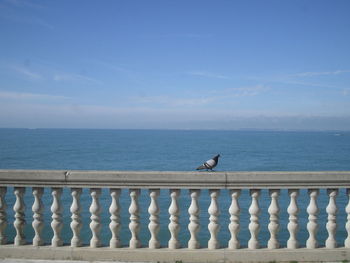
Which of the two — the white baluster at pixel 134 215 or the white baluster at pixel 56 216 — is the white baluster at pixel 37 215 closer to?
the white baluster at pixel 56 216

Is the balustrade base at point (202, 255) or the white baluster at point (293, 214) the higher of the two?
the white baluster at point (293, 214)

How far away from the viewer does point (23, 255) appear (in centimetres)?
475

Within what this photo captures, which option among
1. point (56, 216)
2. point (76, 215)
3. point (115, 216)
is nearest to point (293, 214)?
point (115, 216)

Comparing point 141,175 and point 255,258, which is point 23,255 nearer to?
point 141,175

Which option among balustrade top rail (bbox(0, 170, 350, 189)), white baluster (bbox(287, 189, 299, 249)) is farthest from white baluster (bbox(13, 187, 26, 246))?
white baluster (bbox(287, 189, 299, 249))

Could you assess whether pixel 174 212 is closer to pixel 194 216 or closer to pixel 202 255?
pixel 194 216

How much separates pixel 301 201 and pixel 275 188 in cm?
1959

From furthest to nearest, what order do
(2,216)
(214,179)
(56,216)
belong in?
1. (2,216)
2. (56,216)
3. (214,179)

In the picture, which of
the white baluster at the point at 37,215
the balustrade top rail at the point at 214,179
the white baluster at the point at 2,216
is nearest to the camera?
the balustrade top rail at the point at 214,179

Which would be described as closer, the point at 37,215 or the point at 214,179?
the point at 214,179

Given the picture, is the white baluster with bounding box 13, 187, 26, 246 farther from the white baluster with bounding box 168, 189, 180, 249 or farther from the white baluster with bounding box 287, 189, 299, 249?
the white baluster with bounding box 287, 189, 299, 249

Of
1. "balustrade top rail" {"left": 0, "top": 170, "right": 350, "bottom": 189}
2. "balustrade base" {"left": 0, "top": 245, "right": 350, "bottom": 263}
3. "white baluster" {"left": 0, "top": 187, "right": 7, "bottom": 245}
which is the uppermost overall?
"balustrade top rail" {"left": 0, "top": 170, "right": 350, "bottom": 189}

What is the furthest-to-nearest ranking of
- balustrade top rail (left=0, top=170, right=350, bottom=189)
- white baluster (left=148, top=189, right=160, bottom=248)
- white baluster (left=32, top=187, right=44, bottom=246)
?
white baluster (left=32, top=187, right=44, bottom=246) → white baluster (left=148, top=189, right=160, bottom=248) → balustrade top rail (left=0, top=170, right=350, bottom=189)

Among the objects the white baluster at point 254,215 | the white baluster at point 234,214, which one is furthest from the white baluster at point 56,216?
the white baluster at point 254,215
